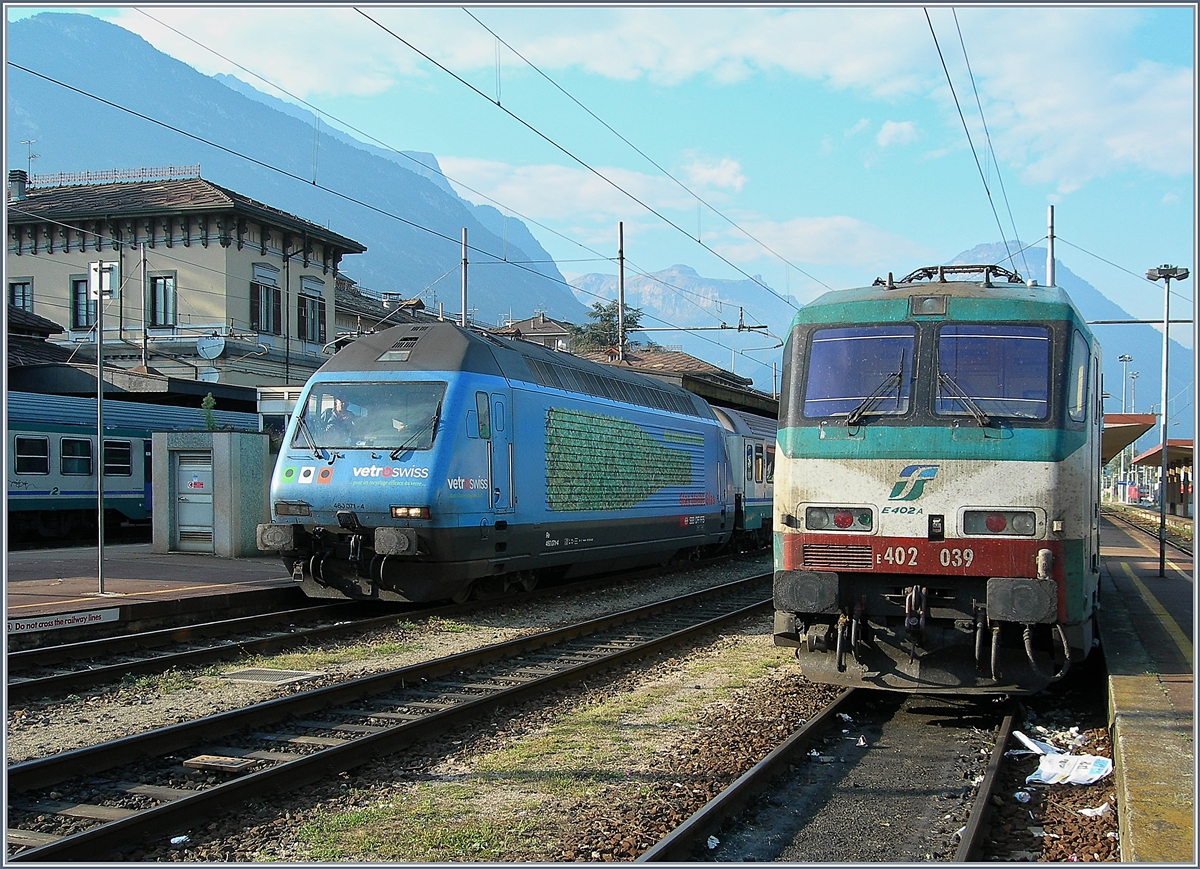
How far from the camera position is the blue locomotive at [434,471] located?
474 inches

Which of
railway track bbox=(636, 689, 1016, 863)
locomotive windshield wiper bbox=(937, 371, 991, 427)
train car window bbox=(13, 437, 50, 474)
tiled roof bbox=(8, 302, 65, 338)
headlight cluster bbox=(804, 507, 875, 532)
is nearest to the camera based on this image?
railway track bbox=(636, 689, 1016, 863)

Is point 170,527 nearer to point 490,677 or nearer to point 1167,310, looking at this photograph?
point 490,677

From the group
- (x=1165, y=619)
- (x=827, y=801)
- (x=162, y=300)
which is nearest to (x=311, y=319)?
(x=162, y=300)

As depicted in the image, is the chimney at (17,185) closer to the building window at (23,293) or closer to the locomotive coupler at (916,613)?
the building window at (23,293)

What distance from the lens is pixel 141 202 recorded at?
1375 inches

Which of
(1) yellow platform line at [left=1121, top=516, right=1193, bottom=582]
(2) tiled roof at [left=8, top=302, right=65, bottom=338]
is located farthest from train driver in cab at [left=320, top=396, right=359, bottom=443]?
(2) tiled roof at [left=8, top=302, right=65, bottom=338]

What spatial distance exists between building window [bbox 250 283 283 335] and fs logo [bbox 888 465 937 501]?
30.6m

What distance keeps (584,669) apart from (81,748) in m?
4.26

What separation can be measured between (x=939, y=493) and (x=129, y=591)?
31.9 ft

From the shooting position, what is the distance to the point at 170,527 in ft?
58.1

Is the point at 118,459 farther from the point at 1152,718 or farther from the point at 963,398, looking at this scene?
the point at 1152,718

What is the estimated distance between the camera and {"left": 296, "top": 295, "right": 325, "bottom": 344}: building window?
124 ft

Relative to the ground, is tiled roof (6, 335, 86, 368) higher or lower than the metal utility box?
higher

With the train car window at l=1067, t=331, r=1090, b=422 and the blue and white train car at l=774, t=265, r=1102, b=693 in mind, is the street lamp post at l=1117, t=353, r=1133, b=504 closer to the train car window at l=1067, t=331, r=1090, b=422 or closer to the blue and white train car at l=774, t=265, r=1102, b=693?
the train car window at l=1067, t=331, r=1090, b=422
